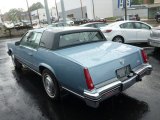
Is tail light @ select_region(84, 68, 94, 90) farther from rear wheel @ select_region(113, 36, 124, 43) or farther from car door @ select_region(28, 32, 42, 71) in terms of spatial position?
rear wheel @ select_region(113, 36, 124, 43)

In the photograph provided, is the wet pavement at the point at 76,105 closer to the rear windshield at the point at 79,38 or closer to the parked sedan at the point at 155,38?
the rear windshield at the point at 79,38

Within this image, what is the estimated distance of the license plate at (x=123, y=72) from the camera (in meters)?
3.83

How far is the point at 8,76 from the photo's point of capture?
23.0 feet

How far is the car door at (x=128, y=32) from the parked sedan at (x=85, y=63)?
504 centimetres

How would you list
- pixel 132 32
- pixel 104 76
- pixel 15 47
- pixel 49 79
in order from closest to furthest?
pixel 104 76
pixel 49 79
pixel 15 47
pixel 132 32

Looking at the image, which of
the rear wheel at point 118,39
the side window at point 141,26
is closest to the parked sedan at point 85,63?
the rear wheel at point 118,39

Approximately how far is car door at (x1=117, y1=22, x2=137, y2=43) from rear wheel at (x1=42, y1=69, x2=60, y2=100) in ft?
20.7

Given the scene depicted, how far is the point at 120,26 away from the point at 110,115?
7181mm

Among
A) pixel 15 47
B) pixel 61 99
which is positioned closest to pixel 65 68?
pixel 61 99

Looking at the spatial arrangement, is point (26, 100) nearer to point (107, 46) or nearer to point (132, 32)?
point (107, 46)

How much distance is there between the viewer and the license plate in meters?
3.83

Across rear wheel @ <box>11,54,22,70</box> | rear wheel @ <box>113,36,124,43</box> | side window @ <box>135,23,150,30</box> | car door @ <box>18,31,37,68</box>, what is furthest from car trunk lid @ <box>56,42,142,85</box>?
side window @ <box>135,23,150,30</box>

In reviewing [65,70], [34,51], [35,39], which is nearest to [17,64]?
[35,39]

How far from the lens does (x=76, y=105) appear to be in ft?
14.1
